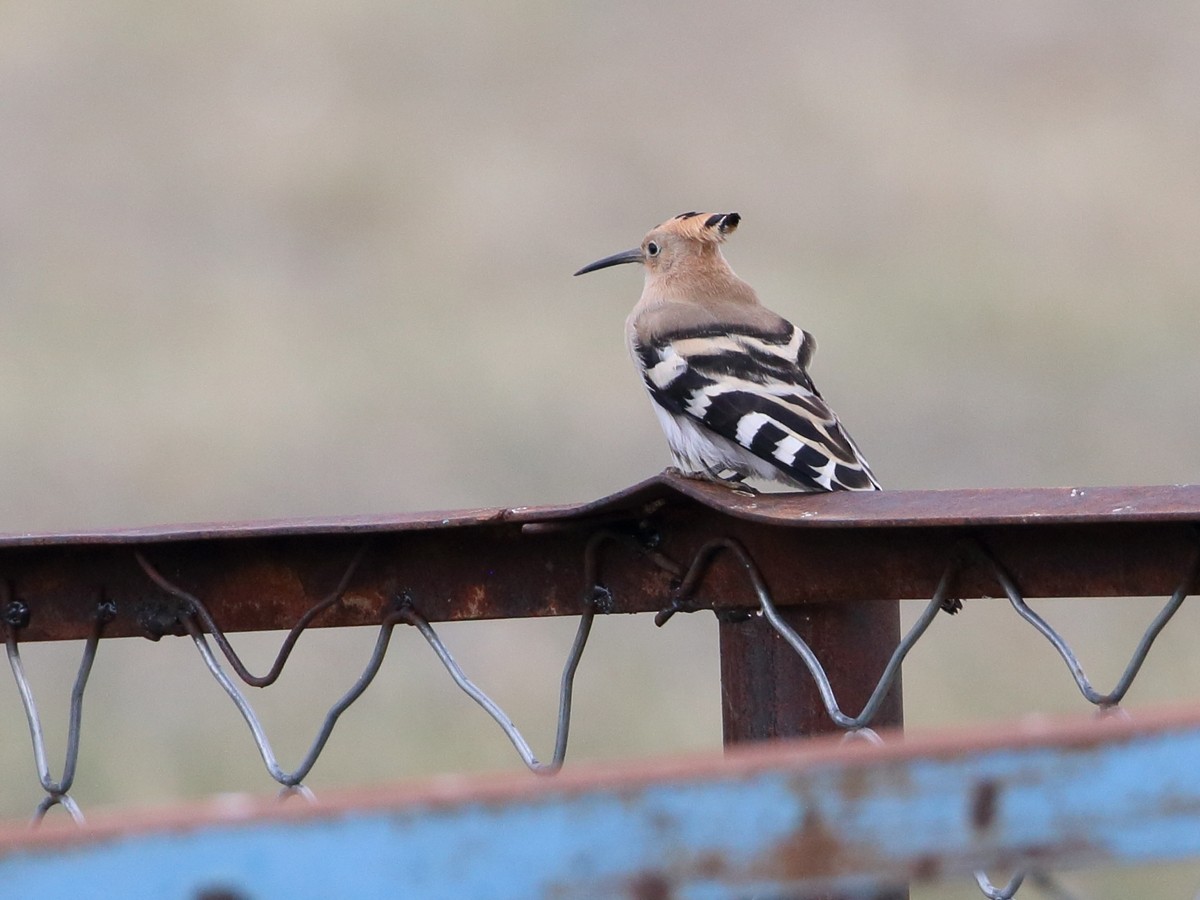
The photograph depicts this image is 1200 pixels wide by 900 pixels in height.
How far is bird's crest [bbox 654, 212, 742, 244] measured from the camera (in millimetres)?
4762

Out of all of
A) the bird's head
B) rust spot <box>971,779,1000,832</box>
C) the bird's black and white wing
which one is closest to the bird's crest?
the bird's head

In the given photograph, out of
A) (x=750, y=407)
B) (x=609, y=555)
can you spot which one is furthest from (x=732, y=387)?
(x=609, y=555)

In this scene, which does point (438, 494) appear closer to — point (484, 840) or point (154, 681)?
point (154, 681)

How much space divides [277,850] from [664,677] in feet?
26.1

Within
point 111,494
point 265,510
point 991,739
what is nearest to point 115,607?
point 991,739

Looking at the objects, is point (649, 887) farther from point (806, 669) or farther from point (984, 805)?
point (806, 669)

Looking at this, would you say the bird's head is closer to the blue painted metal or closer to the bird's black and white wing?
the bird's black and white wing

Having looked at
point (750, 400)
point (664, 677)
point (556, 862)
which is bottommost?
point (664, 677)

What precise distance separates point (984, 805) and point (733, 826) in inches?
4.4

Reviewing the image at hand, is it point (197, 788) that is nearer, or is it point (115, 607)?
point (115, 607)

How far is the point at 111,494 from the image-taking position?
11195mm

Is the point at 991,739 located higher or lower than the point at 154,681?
higher

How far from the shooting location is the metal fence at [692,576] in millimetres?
1555

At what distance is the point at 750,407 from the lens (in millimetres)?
3480
